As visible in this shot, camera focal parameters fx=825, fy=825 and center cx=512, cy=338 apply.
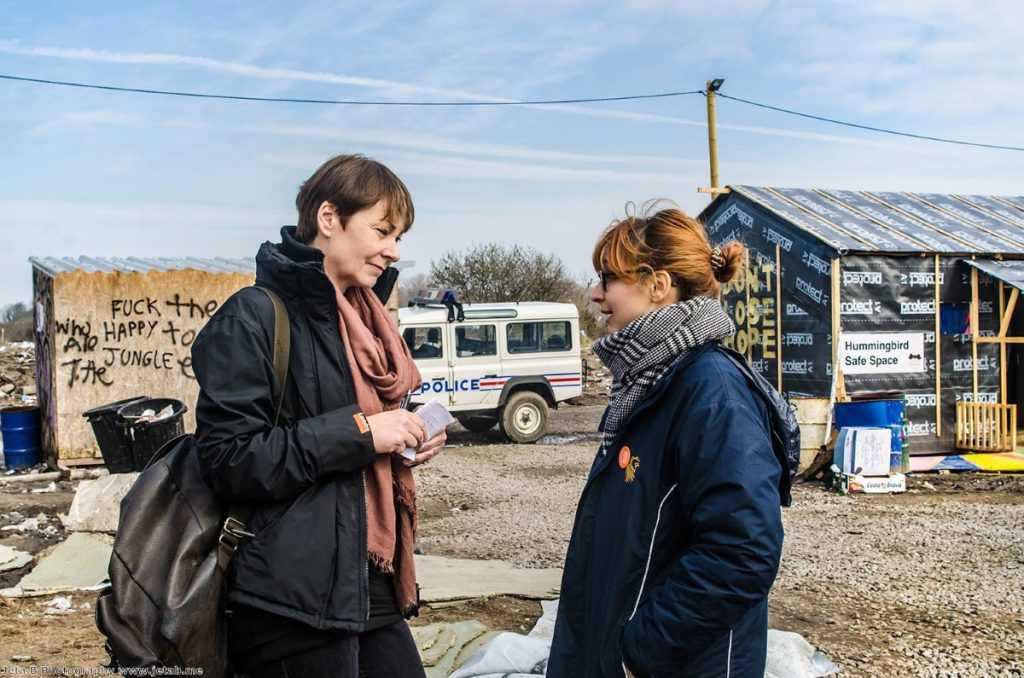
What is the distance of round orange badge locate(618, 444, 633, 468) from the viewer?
6.38 feet

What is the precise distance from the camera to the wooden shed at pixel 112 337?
1010 centimetres

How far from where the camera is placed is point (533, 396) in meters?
13.9

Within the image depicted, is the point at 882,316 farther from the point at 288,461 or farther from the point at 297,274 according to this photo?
the point at 288,461

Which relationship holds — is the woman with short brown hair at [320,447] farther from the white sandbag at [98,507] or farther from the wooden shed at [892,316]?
the wooden shed at [892,316]

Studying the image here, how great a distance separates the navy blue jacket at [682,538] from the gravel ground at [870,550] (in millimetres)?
2823

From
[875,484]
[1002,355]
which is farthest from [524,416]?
[1002,355]

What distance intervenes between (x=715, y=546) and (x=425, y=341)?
12035mm

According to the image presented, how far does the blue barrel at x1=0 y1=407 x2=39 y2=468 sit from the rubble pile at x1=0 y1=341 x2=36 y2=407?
882 cm

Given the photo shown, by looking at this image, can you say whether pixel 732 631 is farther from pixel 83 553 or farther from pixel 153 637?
pixel 83 553

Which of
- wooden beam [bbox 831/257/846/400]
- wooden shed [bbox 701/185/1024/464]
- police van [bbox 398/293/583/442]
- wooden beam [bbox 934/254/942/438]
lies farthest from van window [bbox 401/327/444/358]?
wooden beam [bbox 934/254/942/438]

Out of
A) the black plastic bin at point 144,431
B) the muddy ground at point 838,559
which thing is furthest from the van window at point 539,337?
the black plastic bin at point 144,431

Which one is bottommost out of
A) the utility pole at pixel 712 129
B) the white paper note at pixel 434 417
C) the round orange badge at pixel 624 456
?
the round orange badge at pixel 624 456

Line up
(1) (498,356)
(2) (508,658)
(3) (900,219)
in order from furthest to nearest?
(1) (498,356) → (3) (900,219) → (2) (508,658)

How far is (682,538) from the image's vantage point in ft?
6.08
